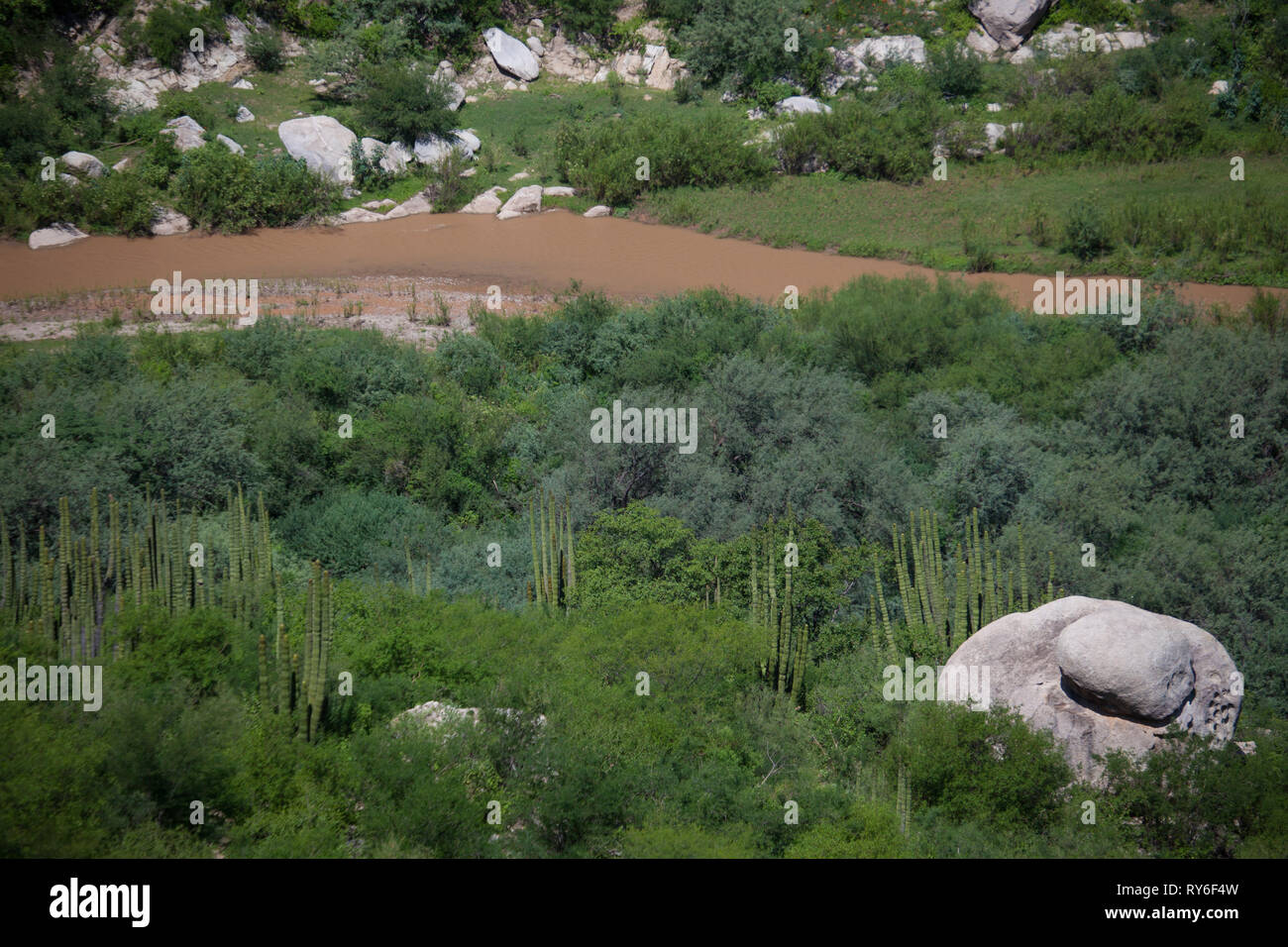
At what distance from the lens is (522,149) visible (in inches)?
1950

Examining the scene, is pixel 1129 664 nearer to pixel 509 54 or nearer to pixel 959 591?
pixel 959 591

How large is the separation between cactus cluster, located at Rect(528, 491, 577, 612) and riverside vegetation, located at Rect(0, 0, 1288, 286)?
77.8 feet

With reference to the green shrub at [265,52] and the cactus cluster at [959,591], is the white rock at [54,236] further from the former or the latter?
the cactus cluster at [959,591]

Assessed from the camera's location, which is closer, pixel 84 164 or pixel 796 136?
pixel 84 164

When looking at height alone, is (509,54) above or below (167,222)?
above

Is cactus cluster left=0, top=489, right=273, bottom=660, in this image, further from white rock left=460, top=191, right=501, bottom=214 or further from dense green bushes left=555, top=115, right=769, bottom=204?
dense green bushes left=555, top=115, right=769, bottom=204

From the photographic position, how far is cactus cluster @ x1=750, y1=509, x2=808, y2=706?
61.5 ft

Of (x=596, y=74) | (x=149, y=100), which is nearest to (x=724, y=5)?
(x=596, y=74)

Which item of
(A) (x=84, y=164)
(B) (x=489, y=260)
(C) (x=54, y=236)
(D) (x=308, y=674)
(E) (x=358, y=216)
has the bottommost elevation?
(D) (x=308, y=674)

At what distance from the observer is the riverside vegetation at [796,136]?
41.1 metres

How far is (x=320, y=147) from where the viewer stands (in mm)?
46000

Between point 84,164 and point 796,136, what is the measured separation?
26.5m

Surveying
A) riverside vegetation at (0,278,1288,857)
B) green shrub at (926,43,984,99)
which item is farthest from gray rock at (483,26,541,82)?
riverside vegetation at (0,278,1288,857)

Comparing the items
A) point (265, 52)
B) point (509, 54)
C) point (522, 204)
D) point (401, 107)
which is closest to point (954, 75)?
point (522, 204)
